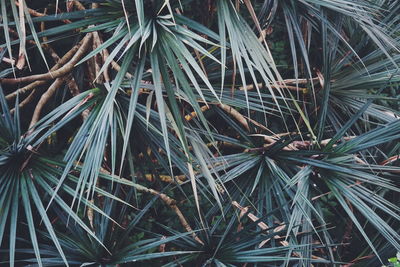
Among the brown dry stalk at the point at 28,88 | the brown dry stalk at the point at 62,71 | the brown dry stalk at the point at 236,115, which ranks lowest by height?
the brown dry stalk at the point at 236,115

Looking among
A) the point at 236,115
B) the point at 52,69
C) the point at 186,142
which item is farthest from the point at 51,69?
the point at 186,142

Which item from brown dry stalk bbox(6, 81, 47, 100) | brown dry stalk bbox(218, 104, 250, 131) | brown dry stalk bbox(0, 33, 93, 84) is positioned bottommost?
brown dry stalk bbox(218, 104, 250, 131)

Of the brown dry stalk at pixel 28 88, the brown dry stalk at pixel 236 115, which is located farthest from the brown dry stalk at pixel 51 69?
the brown dry stalk at pixel 236 115

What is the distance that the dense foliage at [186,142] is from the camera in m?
2.31

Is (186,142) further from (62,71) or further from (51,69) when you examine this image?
(51,69)

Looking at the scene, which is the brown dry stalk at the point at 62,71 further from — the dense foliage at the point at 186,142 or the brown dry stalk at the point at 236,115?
the brown dry stalk at the point at 236,115

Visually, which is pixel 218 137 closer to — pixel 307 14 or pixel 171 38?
pixel 171 38

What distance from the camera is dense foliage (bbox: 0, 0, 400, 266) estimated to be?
231 cm

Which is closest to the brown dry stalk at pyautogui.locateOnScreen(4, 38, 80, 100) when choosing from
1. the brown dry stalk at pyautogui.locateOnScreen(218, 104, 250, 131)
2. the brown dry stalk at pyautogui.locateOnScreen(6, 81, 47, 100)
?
the brown dry stalk at pyautogui.locateOnScreen(6, 81, 47, 100)

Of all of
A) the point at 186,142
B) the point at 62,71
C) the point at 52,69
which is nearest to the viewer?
the point at 186,142

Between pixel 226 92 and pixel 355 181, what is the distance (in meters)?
0.81

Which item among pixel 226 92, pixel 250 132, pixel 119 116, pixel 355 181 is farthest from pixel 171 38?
pixel 355 181

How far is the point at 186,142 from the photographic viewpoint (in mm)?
2279

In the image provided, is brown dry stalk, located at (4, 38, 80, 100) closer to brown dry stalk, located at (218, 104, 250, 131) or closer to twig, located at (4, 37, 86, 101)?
twig, located at (4, 37, 86, 101)
